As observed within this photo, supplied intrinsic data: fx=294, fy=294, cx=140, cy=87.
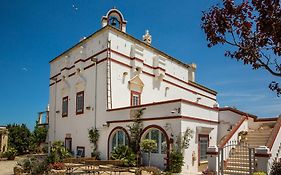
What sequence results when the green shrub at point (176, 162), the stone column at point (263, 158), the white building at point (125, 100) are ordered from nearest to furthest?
the stone column at point (263, 158)
the green shrub at point (176, 162)
the white building at point (125, 100)

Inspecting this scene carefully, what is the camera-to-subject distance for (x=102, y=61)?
76.0 feet

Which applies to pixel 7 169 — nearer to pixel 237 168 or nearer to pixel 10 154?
pixel 10 154

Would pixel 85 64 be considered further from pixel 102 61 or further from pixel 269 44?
pixel 269 44

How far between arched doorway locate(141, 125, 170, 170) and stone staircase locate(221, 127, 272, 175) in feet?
11.6

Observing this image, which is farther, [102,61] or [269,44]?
[102,61]

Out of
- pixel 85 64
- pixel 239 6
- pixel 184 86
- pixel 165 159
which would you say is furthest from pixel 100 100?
pixel 239 6

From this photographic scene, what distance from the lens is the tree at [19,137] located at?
30.1 m

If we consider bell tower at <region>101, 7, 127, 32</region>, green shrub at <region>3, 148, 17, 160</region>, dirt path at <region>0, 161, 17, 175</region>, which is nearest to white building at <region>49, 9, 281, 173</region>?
bell tower at <region>101, 7, 127, 32</region>

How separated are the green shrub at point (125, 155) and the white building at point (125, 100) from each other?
1.10 metres

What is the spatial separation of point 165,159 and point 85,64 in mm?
12059

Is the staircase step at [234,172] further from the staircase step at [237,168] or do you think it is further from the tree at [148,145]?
the tree at [148,145]

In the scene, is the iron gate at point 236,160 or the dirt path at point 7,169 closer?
the iron gate at point 236,160

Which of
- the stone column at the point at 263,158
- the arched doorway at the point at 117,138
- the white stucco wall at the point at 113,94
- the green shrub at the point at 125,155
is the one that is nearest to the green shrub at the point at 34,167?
the green shrub at the point at 125,155

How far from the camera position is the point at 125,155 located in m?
18.8
